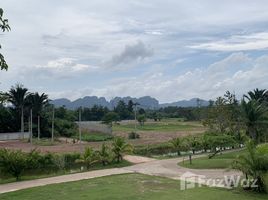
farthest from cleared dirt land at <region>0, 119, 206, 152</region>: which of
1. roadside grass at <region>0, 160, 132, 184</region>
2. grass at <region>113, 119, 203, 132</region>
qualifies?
roadside grass at <region>0, 160, 132, 184</region>

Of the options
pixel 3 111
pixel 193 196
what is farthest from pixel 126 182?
pixel 3 111

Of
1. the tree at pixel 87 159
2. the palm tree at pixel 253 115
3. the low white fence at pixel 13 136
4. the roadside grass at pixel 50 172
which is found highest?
the palm tree at pixel 253 115

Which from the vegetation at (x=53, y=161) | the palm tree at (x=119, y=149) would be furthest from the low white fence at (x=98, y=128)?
the vegetation at (x=53, y=161)

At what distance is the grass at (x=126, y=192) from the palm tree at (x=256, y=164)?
0.70 metres

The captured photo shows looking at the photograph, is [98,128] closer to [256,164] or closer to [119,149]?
[119,149]

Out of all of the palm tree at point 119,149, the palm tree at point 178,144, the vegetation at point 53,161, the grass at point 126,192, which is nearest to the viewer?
the grass at point 126,192

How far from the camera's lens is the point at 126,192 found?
1625cm

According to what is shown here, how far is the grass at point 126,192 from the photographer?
14992mm

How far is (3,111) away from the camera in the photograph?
6400 centimetres

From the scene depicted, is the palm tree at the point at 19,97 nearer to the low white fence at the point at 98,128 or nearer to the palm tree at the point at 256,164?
the low white fence at the point at 98,128

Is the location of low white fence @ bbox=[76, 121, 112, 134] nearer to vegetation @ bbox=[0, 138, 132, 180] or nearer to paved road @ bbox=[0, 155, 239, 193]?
vegetation @ bbox=[0, 138, 132, 180]

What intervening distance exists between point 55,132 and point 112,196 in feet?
176

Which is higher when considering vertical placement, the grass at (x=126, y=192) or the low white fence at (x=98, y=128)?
the low white fence at (x=98, y=128)

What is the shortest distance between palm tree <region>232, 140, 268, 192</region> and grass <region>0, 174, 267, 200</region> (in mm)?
698
